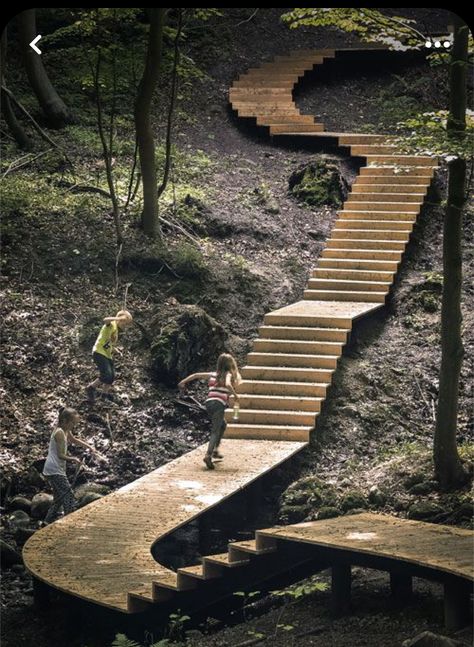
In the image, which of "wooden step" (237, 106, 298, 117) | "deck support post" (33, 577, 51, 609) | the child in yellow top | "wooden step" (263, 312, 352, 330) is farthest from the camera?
"wooden step" (237, 106, 298, 117)

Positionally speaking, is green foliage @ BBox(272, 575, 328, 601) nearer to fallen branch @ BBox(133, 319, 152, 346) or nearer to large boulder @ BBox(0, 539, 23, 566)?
large boulder @ BBox(0, 539, 23, 566)

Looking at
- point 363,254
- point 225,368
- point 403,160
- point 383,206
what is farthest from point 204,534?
point 403,160

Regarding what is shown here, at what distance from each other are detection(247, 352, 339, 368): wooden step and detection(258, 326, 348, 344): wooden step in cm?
42

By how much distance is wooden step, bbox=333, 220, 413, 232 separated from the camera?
1805 cm

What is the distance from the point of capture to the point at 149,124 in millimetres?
16953

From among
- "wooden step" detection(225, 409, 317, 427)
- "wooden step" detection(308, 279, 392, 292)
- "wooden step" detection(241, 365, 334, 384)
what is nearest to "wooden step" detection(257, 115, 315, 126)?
"wooden step" detection(308, 279, 392, 292)

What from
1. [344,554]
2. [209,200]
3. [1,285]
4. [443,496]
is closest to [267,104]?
[209,200]

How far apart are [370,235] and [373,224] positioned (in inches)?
16.6

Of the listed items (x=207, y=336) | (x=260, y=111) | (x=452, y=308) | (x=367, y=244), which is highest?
(x=260, y=111)

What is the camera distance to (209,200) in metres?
19.1

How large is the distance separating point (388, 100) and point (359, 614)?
54.7 feet

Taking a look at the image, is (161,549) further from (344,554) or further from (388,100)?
(388,100)

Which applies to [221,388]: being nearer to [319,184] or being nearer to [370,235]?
[370,235]

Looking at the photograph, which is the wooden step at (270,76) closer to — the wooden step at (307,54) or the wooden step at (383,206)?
the wooden step at (307,54)
